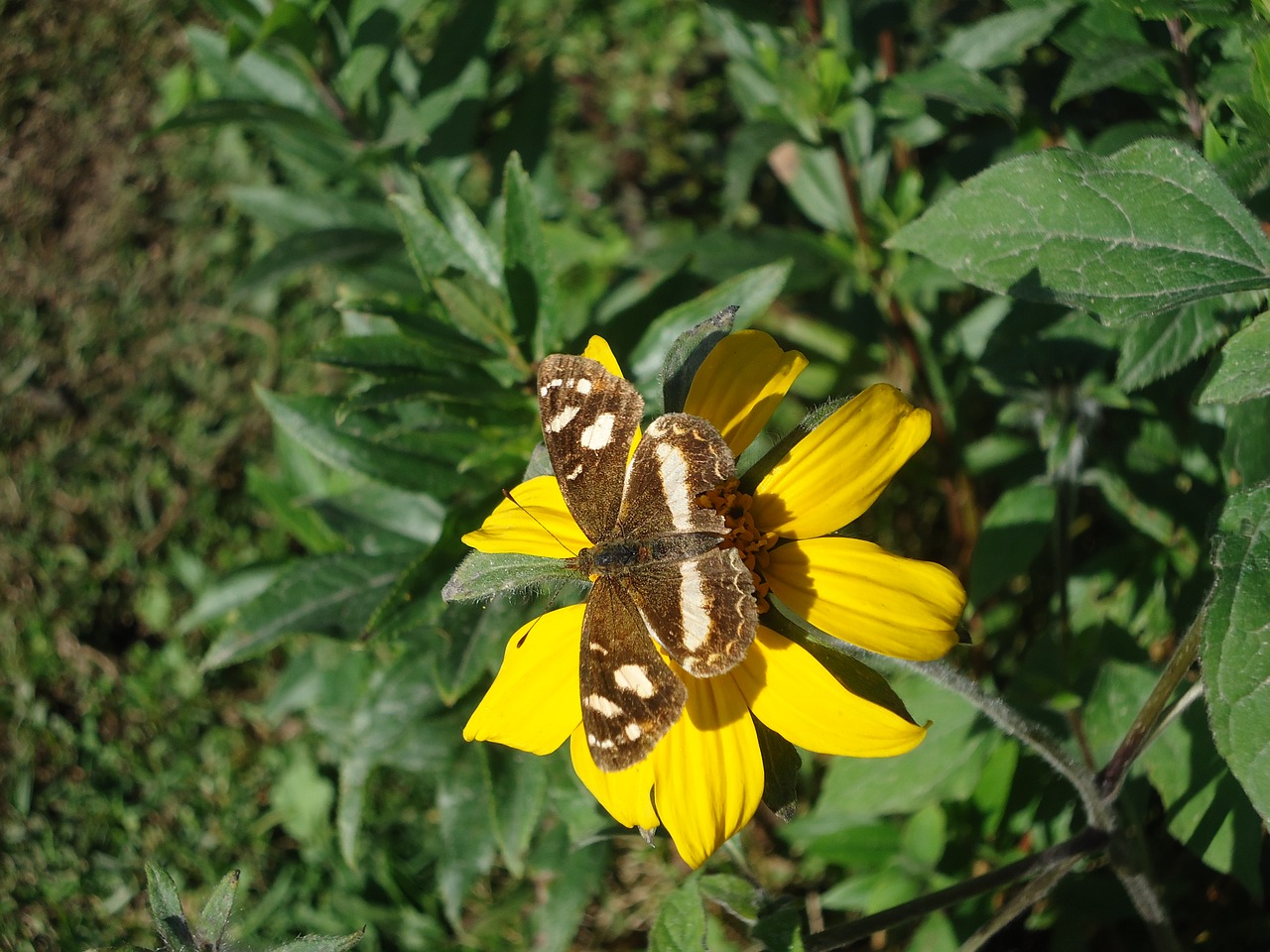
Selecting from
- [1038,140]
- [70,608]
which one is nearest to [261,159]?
[70,608]

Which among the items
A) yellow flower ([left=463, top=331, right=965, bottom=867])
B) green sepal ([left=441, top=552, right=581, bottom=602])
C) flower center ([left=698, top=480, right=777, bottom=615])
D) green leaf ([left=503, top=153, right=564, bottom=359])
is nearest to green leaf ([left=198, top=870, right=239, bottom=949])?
yellow flower ([left=463, top=331, right=965, bottom=867])

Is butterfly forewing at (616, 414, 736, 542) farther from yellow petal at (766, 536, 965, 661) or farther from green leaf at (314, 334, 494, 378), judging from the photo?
green leaf at (314, 334, 494, 378)

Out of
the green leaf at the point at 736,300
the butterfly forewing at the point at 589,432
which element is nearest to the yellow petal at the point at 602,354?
the butterfly forewing at the point at 589,432

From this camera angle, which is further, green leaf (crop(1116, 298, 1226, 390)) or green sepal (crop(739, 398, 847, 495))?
green leaf (crop(1116, 298, 1226, 390))

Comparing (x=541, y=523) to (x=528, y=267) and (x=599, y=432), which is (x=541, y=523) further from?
(x=528, y=267)

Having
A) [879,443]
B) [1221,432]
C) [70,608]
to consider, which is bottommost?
[70,608]

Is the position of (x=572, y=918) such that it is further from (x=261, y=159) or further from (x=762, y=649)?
(x=261, y=159)

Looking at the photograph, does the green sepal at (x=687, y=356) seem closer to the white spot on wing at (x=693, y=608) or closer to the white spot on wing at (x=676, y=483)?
the white spot on wing at (x=676, y=483)
